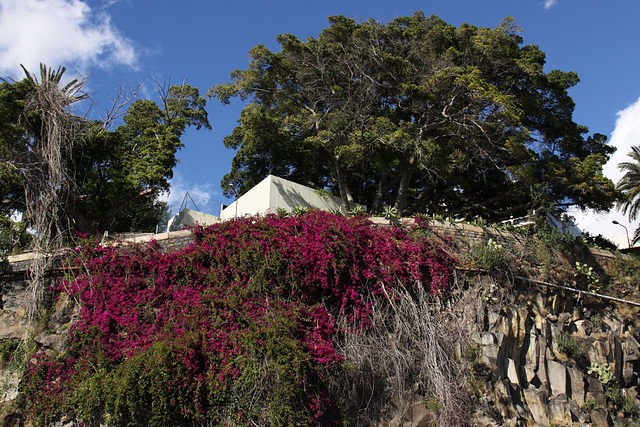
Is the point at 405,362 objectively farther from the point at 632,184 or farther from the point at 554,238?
the point at 632,184

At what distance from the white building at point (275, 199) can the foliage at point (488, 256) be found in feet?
15.5

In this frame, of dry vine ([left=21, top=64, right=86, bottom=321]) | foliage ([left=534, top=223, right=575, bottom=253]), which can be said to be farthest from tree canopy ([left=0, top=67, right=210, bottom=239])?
foliage ([left=534, top=223, right=575, bottom=253])

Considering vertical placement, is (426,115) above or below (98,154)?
above

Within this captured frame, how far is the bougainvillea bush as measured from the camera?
7.23m

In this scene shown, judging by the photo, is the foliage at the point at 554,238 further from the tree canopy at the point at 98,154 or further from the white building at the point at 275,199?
the tree canopy at the point at 98,154

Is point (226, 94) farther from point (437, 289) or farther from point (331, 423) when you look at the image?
point (331, 423)

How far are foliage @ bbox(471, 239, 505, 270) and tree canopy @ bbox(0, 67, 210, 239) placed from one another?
8629 millimetres

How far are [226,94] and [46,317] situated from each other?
8677 millimetres

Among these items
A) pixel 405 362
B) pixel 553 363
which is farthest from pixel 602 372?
pixel 405 362

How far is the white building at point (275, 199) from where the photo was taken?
12.4 meters

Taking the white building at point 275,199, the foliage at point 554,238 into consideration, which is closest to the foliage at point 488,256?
the foliage at point 554,238

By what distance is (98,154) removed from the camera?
46.4 feet

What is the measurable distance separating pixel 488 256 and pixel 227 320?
16.9ft

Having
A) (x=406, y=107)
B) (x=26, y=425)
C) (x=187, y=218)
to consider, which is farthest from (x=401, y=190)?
(x=26, y=425)
